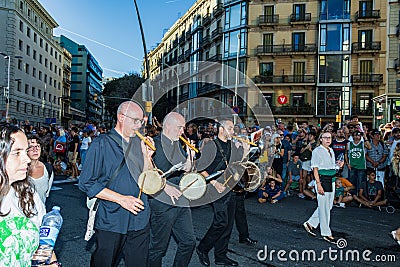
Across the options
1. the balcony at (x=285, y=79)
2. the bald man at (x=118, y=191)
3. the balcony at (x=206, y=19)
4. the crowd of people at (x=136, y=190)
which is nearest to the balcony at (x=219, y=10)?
the balcony at (x=206, y=19)

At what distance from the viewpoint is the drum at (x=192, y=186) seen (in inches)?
167

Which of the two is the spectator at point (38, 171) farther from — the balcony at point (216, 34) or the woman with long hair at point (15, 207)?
the balcony at point (216, 34)

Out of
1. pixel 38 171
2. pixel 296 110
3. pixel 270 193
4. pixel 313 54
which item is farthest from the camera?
pixel 313 54

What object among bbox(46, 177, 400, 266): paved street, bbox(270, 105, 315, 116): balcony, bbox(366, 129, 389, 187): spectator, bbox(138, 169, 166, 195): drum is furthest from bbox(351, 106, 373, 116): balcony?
bbox(138, 169, 166, 195): drum

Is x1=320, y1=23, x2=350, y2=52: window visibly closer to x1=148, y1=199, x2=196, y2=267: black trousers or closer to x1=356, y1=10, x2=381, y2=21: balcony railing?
x1=356, y1=10, x2=381, y2=21: balcony railing

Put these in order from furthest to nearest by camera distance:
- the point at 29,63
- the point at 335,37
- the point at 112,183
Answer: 1. the point at 29,63
2. the point at 335,37
3. the point at 112,183

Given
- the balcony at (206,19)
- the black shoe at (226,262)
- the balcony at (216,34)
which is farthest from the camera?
the balcony at (206,19)

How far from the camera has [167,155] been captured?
171 inches

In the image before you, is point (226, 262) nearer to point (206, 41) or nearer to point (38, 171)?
point (38, 171)

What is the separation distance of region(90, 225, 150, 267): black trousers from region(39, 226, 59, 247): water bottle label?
93cm

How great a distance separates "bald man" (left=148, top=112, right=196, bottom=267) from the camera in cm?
408

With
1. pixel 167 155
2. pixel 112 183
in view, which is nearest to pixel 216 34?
pixel 167 155

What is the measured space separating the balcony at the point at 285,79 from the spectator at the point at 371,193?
3217 cm

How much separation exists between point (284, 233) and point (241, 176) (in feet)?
6.74
